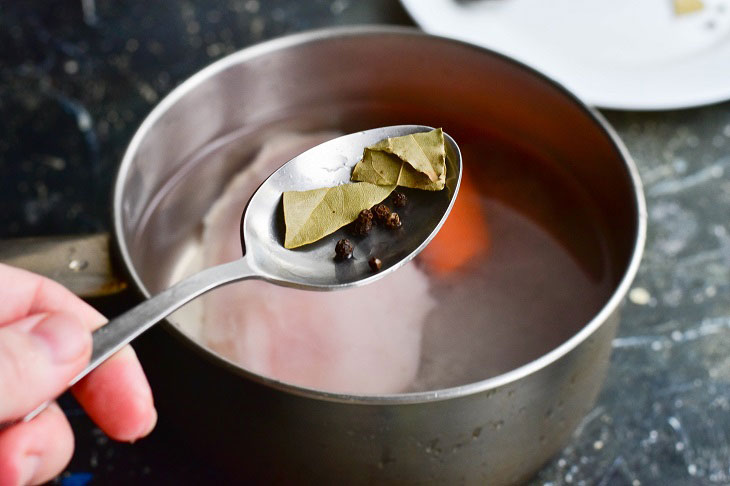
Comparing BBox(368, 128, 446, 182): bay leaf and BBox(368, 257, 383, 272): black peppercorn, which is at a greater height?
BBox(368, 128, 446, 182): bay leaf

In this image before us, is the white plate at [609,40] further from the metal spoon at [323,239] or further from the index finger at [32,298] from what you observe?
the index finger at [32,298]

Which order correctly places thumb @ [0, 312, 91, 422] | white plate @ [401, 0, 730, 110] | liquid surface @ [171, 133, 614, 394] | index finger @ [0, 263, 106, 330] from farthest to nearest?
white plate @ [401, 0, 730, 110], liquid surface @ [171, 133, 614, 394], index finger @ [0, 263, 106, 330], thumb @ [0, 312, 91, 422]

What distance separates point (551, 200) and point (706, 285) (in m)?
0.15

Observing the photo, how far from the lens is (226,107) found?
67 centimetres

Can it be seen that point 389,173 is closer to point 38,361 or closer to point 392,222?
point 392,222

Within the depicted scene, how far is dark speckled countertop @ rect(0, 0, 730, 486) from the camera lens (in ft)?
1.86

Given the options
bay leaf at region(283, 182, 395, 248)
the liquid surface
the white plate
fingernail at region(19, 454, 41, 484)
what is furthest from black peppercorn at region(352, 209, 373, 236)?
the white plate

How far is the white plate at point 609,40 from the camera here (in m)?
0.82

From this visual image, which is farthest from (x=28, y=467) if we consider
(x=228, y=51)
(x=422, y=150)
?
(x=228, y=51)

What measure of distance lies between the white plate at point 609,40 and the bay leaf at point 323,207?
14.8 inches

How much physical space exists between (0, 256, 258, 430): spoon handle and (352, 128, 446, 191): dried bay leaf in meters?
0.12

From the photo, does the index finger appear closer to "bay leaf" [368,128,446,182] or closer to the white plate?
"bay leaf" [368,128,446,182]

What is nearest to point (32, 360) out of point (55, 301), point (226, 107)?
point (55, 301)

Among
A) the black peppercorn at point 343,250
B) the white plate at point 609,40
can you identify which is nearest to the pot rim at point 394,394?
the black peppercorn at point 343,250
